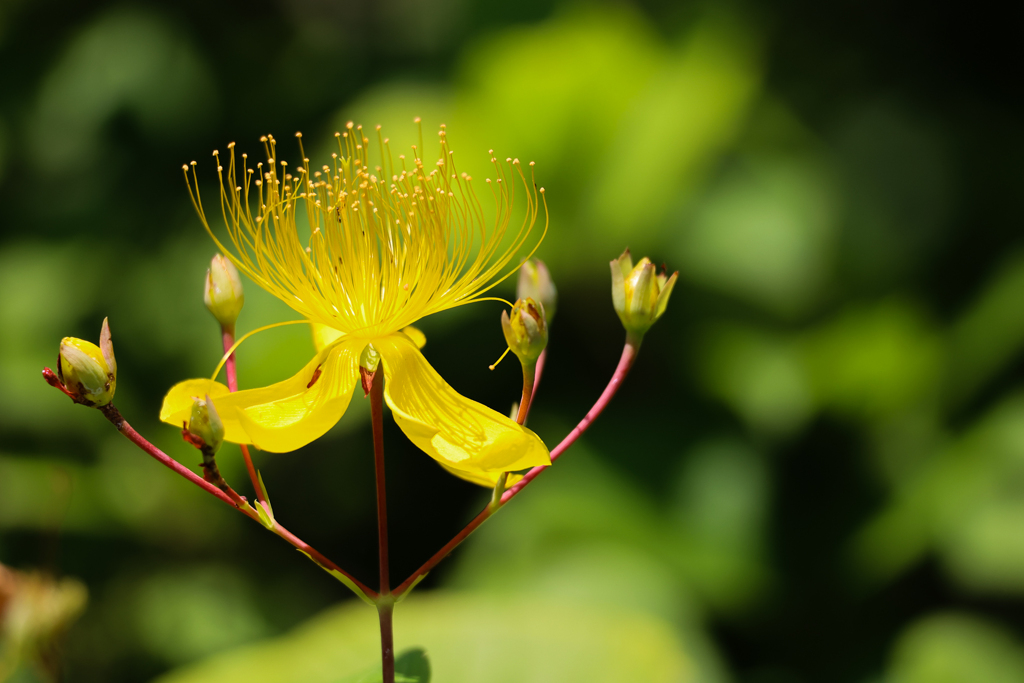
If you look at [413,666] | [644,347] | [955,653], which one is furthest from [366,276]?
[955,653]

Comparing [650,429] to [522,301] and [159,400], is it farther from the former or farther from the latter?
[522,301]

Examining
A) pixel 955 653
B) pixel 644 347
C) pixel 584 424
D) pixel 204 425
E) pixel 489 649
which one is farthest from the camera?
pixel 644 347

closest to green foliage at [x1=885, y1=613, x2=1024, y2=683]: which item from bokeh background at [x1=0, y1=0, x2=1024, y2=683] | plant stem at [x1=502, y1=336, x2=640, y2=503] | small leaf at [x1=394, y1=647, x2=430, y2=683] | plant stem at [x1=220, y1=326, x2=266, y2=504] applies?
bokeh background at [x1=0, y1=0, x2=1024, y2=683]

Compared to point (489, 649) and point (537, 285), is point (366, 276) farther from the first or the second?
point (489, 649)

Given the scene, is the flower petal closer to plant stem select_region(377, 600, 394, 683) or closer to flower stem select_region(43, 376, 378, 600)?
flower stem select_region(43, 376, 378, 600)

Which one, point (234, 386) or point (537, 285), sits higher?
point (537, 285)

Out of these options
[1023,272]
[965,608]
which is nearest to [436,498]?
[965,608]

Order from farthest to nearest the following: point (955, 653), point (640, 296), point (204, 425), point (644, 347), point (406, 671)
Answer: point (644, 347), point (955, 653), point (406, 671), point (640, 296), point (204, 425)

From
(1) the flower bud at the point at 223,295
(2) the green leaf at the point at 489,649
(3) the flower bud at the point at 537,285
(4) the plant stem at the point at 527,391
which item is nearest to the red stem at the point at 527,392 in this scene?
(4) the plant stem at the point at 527,391

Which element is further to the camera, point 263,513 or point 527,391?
point 527,391
